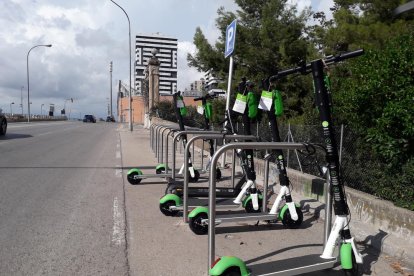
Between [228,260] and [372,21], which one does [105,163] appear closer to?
[372,21]

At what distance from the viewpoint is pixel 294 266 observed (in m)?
3.82

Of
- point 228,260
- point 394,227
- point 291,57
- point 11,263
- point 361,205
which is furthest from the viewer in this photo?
point 291,57

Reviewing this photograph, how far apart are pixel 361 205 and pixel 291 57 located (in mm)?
11514

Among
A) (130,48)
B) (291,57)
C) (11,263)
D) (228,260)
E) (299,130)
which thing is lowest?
(11,263)

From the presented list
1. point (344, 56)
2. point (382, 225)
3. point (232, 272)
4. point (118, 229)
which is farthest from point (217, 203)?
point (344, 56)

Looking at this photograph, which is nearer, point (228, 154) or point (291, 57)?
point (228, 154)

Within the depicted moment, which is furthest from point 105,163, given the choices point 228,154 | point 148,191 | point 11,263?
point 11,263

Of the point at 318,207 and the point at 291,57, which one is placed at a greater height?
the point at 291,57

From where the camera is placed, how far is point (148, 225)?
19.0 ft

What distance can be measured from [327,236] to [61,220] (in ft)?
11.8

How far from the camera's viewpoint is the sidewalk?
171 inches

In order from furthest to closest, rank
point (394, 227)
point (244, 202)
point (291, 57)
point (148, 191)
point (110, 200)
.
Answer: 1. point (291, 57)
2. point (148, 191)
3. point (110, 200)
4. point (244, 202)
5. point (394, 227)

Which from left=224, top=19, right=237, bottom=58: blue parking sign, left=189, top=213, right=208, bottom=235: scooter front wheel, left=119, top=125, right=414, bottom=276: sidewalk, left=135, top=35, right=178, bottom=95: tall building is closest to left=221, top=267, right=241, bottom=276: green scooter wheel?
left=119, top=125, right=414, bottom=276: sidewalk

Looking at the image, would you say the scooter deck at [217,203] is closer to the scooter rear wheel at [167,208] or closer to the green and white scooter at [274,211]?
the scooter rear wheel at [167,208]
